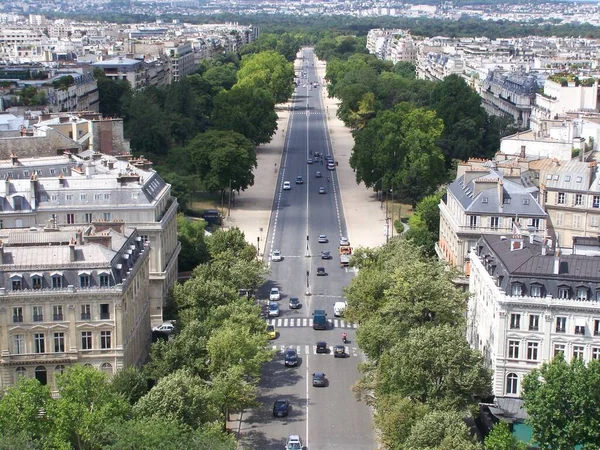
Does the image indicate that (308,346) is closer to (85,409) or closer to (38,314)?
(38,314)

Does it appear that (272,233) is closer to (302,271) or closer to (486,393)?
(302,271)

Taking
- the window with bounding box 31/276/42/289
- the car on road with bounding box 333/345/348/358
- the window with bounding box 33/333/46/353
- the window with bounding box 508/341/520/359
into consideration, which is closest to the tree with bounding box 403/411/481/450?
the window with bounding box 508/341/520/359

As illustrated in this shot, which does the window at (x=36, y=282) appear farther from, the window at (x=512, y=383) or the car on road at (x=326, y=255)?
the car on road at (x=326, y=255)

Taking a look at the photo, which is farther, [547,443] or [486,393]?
[486,393]

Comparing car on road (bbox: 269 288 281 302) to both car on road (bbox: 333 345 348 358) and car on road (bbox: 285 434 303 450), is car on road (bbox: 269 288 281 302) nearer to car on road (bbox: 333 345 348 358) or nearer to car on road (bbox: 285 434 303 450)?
car on road (bbox: 333 345 348 358)

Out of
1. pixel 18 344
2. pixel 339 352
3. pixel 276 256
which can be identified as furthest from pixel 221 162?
pixel 18 344

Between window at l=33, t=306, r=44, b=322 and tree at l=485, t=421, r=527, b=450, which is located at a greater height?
window at l=33, t=306, r=44, b=322

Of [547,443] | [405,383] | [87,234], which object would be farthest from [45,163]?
[547,443]
